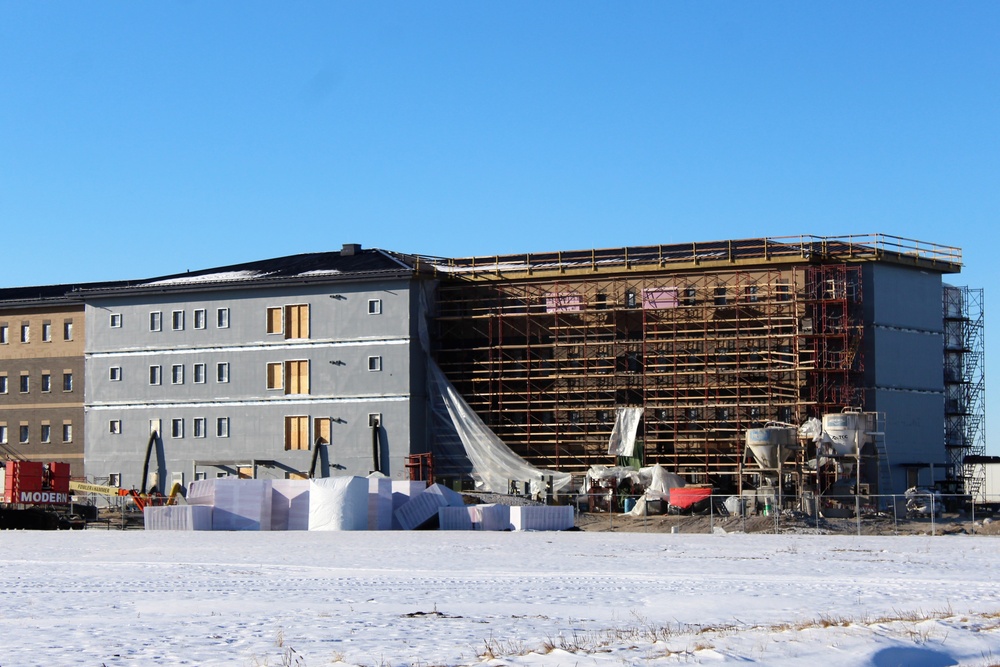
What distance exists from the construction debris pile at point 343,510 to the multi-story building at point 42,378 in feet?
107

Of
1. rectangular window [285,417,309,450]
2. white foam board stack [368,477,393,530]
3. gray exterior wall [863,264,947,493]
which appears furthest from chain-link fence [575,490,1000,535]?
rectangular window [285,417,309,450]

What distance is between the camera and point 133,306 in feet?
266

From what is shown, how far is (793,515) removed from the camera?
53.9 m

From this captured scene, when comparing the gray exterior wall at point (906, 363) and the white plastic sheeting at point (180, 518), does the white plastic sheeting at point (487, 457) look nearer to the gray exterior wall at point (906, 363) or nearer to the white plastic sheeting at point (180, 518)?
the gray exterior wall at point (906, 363)

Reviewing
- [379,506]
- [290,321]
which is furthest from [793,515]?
[290,321]

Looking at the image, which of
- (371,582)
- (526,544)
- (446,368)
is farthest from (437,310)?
(371,582)

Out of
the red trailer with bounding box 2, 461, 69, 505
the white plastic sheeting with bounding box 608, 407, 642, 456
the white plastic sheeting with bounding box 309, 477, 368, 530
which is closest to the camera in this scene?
the white plastic sheeting with bounding box 309, 477, 368, 530

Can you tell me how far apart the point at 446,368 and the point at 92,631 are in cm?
5770

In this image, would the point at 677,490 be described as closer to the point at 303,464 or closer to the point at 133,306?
the point at 303,464

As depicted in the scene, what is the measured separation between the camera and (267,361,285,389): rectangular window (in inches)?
3024

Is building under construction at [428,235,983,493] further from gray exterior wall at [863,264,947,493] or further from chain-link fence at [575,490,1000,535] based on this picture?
chain-link fence at [575,490,1000,535]

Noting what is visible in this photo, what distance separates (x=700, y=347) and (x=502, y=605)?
49717mm

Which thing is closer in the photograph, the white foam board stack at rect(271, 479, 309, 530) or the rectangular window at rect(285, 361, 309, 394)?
the white foam board stack at rect(271, 479, 309, 530)

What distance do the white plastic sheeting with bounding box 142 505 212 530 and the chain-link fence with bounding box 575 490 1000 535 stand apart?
577 inches
